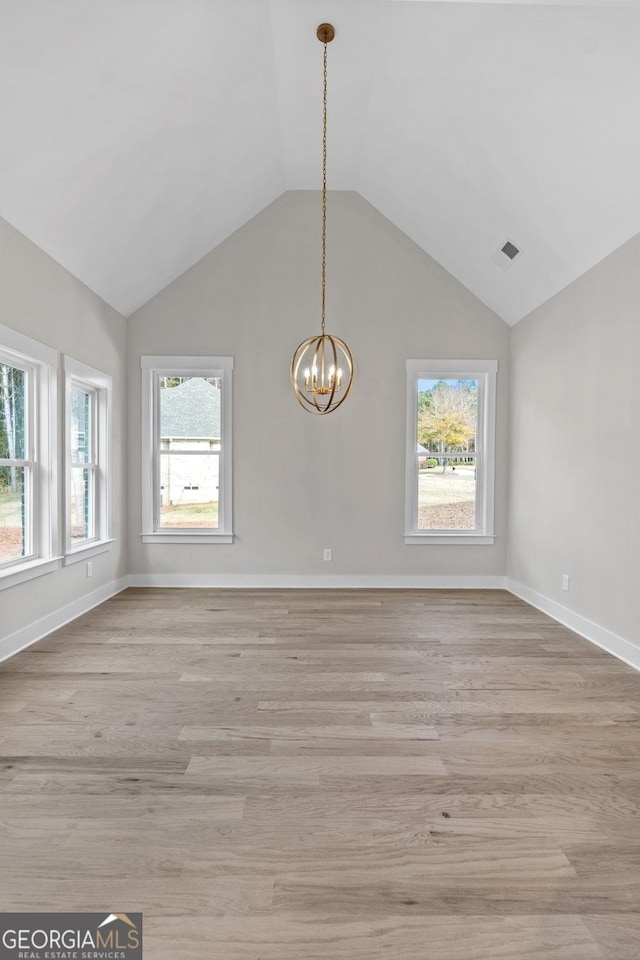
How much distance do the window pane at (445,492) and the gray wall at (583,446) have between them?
49 centimetres

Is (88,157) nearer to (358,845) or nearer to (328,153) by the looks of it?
(328,153)

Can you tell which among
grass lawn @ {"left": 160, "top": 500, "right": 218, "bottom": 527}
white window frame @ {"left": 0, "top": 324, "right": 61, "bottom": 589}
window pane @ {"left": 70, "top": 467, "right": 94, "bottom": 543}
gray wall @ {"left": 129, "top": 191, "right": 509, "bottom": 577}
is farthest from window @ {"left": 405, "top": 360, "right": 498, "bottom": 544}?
white window frame @ {"left": 0, "top": 324, "right": 61, "bottom": 589}

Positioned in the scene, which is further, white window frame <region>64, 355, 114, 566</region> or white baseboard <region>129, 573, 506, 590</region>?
white baseboard <region>129, 573, 506, 590</region>

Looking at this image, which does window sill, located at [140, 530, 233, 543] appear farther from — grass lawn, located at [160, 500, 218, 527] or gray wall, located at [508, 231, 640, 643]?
gray wall, located at [508, 231, 640, 643]

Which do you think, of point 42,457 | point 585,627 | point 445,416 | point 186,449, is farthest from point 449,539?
point 42,457

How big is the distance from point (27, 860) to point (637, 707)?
9.27 feet

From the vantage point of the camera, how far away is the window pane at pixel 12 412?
363 cm

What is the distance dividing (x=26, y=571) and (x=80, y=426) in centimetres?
162

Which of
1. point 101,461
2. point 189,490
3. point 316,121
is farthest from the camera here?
point 189,490

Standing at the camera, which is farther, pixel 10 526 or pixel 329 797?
pixel 10 526

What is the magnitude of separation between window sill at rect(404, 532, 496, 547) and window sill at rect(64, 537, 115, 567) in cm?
292

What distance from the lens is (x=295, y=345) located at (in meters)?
5.55

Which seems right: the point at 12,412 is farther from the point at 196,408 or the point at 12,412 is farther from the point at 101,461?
the point at 196,408

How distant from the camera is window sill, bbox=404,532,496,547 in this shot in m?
5.61
